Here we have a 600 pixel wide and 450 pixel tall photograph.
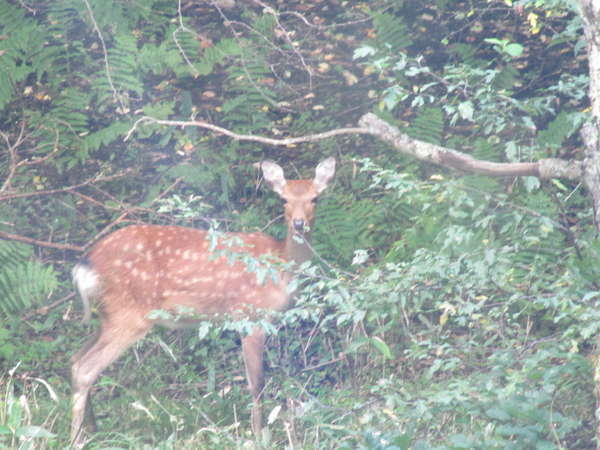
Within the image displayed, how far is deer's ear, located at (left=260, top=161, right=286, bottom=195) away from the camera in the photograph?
21.9 feet

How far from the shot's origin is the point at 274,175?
670cm

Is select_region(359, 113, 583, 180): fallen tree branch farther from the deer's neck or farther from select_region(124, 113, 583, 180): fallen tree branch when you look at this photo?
the deer's neck

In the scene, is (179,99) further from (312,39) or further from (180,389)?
(180,389)

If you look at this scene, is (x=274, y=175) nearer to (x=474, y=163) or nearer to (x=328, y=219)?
(x=328, y=219)

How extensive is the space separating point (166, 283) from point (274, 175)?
1.02 m

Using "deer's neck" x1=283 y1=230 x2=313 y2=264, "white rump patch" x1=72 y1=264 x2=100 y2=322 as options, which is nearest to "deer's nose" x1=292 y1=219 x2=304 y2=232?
"deer's neck" x1=283 y1=230 x2=313 y2=264

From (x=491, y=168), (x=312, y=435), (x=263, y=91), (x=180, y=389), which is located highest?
(x=491, y=168)

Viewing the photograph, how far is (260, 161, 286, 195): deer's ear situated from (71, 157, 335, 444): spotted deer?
3cm

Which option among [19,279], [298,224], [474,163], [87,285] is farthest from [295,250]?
[474,163]

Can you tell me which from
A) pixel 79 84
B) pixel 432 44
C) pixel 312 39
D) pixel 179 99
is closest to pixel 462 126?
pixel 432 44

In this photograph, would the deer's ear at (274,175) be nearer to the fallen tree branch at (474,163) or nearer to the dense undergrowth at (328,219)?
the dense undergrowth at (328,219)

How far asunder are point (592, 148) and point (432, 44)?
4.98m

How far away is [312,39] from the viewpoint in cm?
889

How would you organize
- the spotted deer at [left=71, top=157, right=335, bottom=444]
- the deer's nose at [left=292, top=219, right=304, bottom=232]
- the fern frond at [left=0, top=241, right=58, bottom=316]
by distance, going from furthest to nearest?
the fern frond at [left=0, top=241, right=58, bottom=316], the deer's nose at [left=292, top=219, right=304, bottom=232], the spotted deer at [left=71, top=157, right=335, bottom=444]
